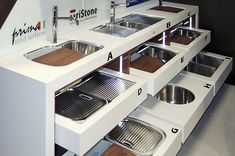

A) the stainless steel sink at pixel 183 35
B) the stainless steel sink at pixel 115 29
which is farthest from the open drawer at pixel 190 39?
the stainless steel sink at pixel 115 29

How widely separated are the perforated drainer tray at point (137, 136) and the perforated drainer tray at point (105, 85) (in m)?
0.27

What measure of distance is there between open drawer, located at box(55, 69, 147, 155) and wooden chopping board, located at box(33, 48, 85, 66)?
0.22m

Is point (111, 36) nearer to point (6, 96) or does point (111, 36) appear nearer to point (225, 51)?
point (6, 96)

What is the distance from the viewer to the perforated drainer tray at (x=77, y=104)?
5.51 ft

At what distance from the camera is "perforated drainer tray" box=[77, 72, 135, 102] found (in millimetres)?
1852

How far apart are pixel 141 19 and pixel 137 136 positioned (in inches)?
45.7

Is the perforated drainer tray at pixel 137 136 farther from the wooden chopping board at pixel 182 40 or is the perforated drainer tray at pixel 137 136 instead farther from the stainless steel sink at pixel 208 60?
the stainless steel sink at pixel 208 60

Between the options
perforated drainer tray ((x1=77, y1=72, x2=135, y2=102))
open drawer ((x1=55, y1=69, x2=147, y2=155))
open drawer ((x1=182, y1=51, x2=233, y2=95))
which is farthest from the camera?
open drawer ((x1=182, y1=51, x2=233, y2=95))

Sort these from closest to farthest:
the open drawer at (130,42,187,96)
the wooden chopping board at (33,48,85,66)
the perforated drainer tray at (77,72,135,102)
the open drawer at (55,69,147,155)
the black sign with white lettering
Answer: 1. the open drawer at (55,69,147,155)
2. the black sign with white lettering
3. the wooden chopping board at (33,48,85,66)
4. the perforated drainer tray at (77,72,135,102)
5. the open drawer at (130,42,187,96)

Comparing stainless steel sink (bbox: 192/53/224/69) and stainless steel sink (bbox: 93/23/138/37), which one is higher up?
stainless steel sink (bbox: 93/23/138/37)

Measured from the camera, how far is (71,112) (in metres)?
1.70

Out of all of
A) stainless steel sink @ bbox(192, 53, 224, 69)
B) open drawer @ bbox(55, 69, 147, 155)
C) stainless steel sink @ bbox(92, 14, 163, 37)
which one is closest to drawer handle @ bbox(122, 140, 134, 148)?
open drawer @ bbox(55, 69, 147, 155)

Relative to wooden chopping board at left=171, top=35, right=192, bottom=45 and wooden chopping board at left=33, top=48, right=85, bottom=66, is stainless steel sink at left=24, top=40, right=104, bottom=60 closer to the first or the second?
wooden chopping board at left=33, top=48, right=85, bottom=66

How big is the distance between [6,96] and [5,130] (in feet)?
0.66
